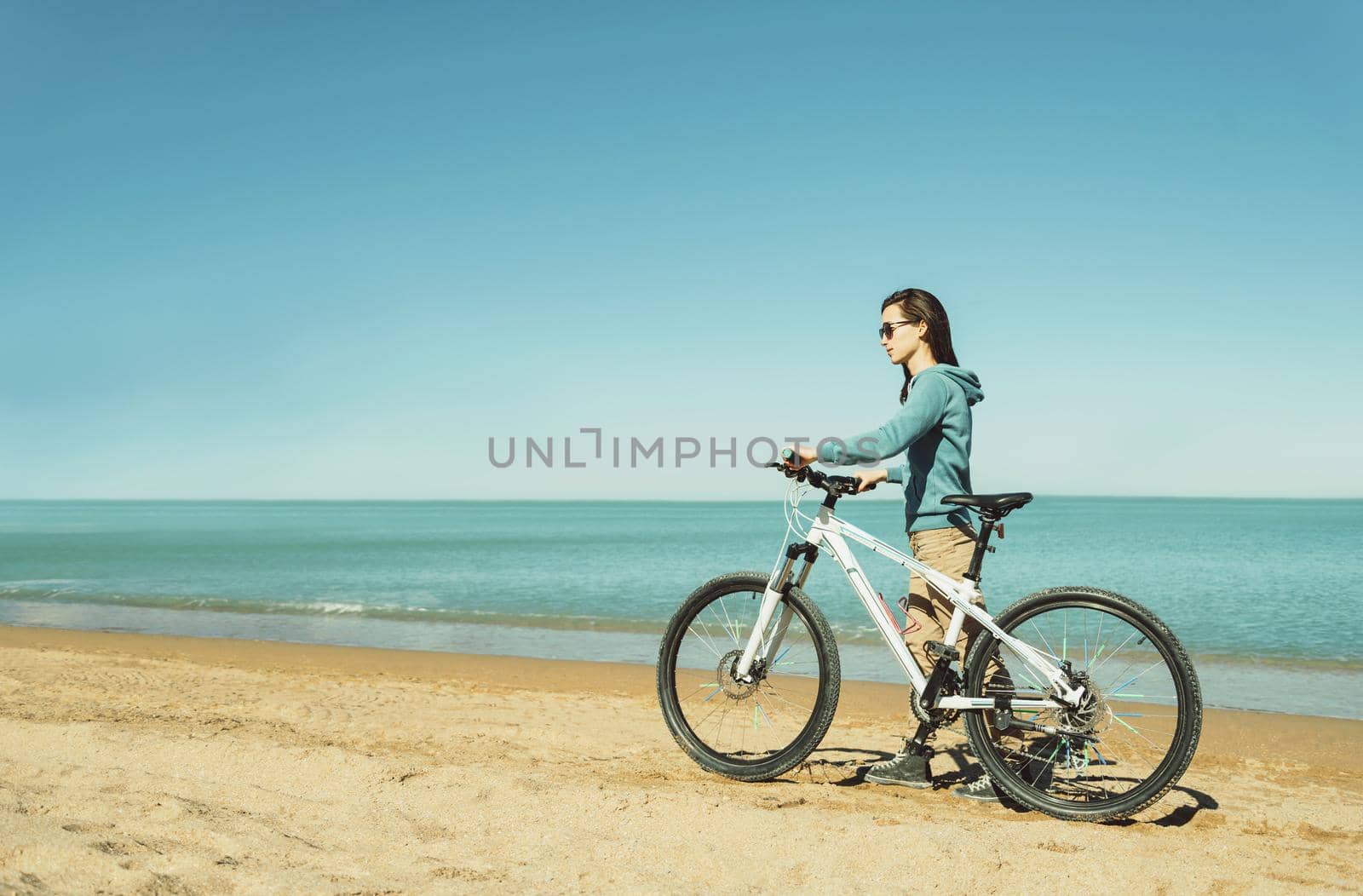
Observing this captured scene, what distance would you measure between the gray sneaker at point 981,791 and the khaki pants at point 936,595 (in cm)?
51

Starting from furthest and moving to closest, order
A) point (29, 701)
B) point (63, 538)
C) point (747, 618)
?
point (63, 538) → point (29, 701) → point (747, 618)

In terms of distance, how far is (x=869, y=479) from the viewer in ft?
13.6

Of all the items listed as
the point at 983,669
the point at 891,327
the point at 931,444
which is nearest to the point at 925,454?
the point at 931,444

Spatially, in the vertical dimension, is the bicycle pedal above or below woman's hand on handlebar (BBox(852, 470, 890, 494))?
below

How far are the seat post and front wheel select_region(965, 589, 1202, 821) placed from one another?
0.20 m

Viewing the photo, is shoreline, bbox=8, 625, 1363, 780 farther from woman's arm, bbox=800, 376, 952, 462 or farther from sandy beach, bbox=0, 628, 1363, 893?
woman's arm, bbox=800, 376, 952, 462

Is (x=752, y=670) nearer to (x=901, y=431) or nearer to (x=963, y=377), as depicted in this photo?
(x=901, y=431)

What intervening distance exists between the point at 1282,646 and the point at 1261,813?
7546 mm

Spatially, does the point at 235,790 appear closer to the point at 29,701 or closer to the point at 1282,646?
the point at 29,701

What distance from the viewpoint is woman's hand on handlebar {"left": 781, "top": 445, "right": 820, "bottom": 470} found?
3895 millimetres

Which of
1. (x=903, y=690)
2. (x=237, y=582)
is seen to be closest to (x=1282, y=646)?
(x=903, y=690)

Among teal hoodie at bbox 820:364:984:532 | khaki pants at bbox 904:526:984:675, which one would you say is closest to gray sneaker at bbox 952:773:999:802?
khaki pants at bbox 904:526:984:675

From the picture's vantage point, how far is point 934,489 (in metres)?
3.91

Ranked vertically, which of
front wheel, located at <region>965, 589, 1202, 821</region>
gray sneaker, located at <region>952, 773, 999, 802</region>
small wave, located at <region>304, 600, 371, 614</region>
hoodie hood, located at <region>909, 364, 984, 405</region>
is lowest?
small wave, located at <region>304, 600, 371, 614</region>
